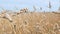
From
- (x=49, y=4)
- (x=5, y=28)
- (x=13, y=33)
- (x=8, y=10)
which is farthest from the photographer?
(x=8, y=10)

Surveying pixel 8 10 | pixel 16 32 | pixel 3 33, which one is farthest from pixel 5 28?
pixel 8 10

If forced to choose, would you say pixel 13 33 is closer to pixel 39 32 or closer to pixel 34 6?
pixel 39 32

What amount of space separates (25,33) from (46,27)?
1.53ft

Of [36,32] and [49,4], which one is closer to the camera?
[36,32]

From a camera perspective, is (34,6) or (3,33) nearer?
(3,33)

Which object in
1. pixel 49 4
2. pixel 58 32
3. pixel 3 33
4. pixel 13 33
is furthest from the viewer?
pixel 49 4

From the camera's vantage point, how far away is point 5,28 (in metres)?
3.26

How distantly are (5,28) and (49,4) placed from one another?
0.92m

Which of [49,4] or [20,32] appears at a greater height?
[49,4]

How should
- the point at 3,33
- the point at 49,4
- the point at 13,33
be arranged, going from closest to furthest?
the point at 13,33
the point at 3,33
the point at 49,4

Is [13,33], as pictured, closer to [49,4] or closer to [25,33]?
[25,33]

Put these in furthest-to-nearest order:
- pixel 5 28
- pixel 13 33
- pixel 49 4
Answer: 1. pixel 49 4
2. pixel 5 28
3. pixel 13 33

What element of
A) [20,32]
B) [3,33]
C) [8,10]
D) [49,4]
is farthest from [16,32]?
[8,10]

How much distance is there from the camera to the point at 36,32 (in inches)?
112
